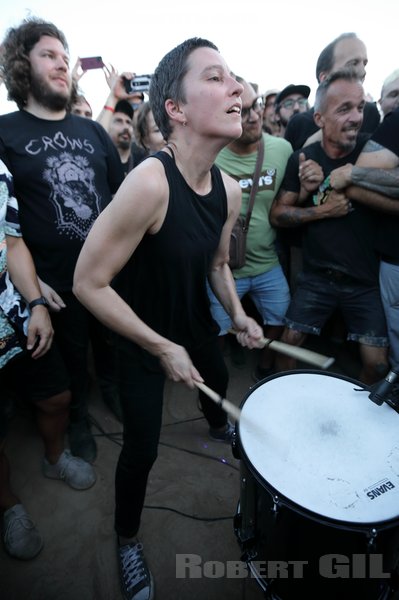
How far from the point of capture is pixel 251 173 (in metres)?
2.71

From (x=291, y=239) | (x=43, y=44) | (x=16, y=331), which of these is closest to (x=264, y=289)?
(x=291, y=239)

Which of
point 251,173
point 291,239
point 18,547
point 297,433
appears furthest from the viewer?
point 291,239

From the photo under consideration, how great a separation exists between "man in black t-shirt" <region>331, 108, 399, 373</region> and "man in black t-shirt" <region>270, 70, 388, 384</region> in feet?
0.21

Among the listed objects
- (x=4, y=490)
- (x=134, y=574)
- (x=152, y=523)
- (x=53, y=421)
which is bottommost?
(x=152, y=523)

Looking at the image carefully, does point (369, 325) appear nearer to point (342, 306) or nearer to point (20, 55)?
point (342, 306)

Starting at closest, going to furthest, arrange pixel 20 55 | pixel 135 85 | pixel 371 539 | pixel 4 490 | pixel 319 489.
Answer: pixel 371 539 < pixel 319 489 < pixel 4 490 < pixel 20 55 < pixel 135 85

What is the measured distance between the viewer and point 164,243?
143 cm

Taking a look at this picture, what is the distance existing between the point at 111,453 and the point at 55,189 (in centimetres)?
184

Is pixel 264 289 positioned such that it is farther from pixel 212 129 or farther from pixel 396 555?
pixel 396 555

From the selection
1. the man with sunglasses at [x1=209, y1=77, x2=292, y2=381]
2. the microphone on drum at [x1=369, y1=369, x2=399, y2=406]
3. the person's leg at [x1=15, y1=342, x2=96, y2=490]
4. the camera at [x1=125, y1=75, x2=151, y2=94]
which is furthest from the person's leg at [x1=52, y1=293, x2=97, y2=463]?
the camera at [x1=125, y1=75, x2=151, y2=94]

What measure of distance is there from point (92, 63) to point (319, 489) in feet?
16.1

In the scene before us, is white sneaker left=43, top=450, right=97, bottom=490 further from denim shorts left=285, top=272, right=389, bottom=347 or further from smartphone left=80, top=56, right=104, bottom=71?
smartphone left=80, top=56, right=104, bottom=71

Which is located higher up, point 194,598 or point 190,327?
point 190,327

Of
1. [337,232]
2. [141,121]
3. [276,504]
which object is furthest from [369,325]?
[141,121]
